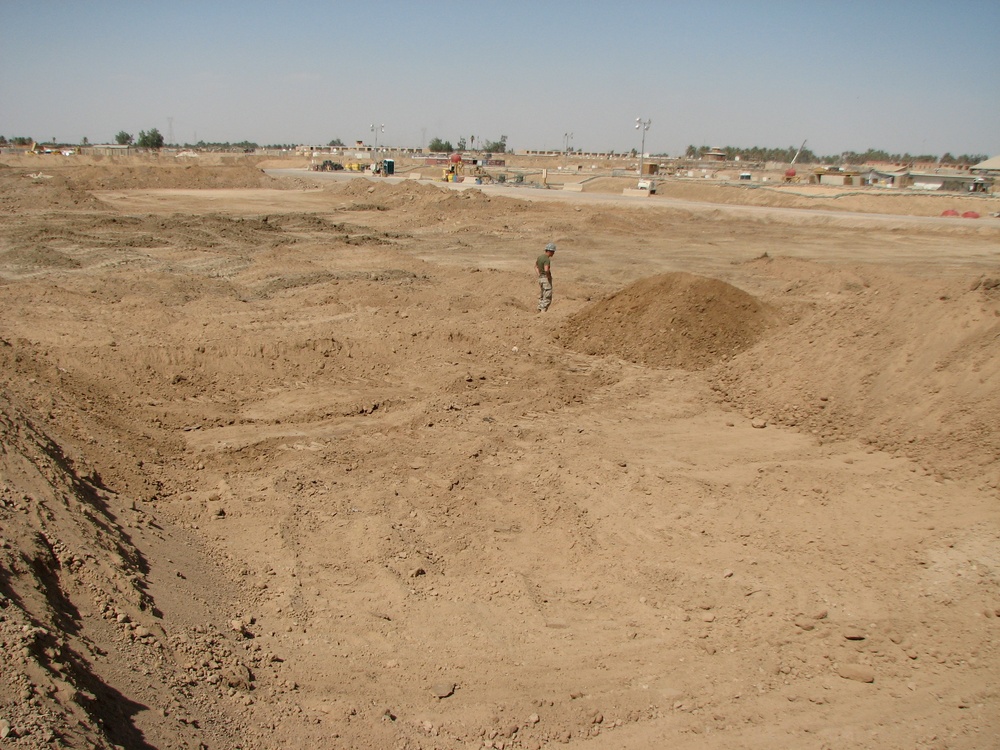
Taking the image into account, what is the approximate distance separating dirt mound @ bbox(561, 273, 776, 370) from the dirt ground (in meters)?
0.06

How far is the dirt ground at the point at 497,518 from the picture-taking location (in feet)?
15.8

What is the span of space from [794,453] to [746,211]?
31.5 m

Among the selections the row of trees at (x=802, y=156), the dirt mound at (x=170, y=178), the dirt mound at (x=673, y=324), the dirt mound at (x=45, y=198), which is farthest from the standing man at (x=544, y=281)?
the row of trees at (x=802, y=156)

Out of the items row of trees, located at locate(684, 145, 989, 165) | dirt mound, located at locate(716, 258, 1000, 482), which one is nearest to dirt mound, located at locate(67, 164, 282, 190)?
dirt mound, located at locate(716, 258, 1000, 482)

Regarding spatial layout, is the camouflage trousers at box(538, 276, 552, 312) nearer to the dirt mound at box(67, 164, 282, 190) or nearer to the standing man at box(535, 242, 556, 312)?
the standing man at box(535, 242, 556, 312)

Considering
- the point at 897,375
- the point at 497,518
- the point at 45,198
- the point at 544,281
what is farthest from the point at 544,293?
the point at 45,198

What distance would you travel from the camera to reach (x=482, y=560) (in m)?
6.70

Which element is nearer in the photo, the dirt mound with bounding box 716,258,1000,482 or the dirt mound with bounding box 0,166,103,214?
the dirt mound with bounding box 716,258,1000,482

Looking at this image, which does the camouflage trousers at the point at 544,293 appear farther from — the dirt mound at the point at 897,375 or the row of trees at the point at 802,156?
the row of trees at the point at 802,156

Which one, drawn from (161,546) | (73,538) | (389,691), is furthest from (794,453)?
(73,538)

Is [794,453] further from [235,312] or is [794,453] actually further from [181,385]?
[235,312]

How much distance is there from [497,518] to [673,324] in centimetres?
661

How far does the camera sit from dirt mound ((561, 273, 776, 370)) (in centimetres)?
1249

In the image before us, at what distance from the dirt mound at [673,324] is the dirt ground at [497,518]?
63mm
